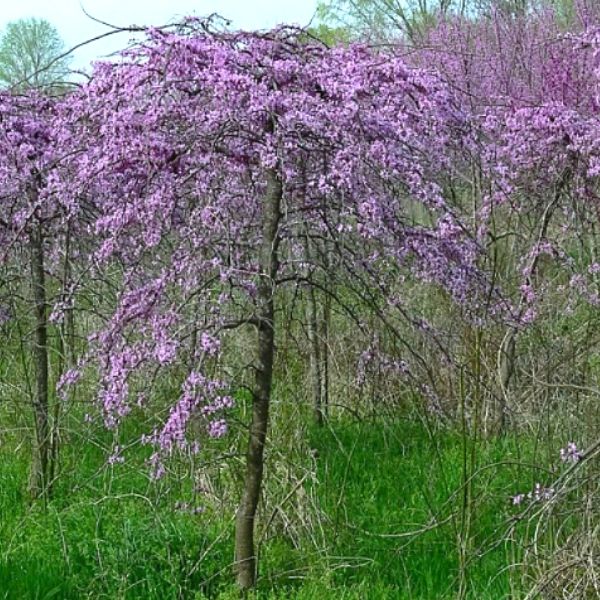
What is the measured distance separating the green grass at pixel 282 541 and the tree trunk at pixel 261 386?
13 centimetres

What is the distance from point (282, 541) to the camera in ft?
16.3

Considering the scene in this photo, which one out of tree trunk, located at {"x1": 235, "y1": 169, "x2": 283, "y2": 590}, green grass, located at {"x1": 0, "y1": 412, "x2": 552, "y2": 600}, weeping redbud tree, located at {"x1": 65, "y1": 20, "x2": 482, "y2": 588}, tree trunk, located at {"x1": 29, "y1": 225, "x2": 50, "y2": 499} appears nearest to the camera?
weeping redbud tree, located at {"x1": 65, "y1": 20, "x2": 482, "y2": 588}

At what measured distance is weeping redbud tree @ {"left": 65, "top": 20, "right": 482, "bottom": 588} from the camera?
3848mm

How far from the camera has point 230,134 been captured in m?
4.07

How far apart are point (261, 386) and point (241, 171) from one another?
93 cm

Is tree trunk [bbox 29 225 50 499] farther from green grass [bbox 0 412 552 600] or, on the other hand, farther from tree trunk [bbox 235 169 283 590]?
tree trunk [bbox 235 169 283 590]

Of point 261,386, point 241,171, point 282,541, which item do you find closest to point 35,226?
point 241,171

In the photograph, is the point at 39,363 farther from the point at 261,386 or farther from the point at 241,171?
the point at 241,171

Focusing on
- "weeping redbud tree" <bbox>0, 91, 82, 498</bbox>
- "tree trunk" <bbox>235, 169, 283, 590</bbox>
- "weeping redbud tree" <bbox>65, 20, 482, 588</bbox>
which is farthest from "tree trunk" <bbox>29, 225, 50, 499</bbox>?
"tree trunk" <bbox>235, 169, 283, 590</bbox>

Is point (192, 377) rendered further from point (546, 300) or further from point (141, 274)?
point (546, 300)

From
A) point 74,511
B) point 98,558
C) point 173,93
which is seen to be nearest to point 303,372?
point 74,511

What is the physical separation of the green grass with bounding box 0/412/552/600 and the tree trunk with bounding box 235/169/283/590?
13 centimetres

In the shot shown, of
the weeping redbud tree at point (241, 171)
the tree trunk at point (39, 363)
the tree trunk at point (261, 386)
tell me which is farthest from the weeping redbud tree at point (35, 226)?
the tree trunk at point (261, 386)

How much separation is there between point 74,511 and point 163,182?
2113 millimetres
